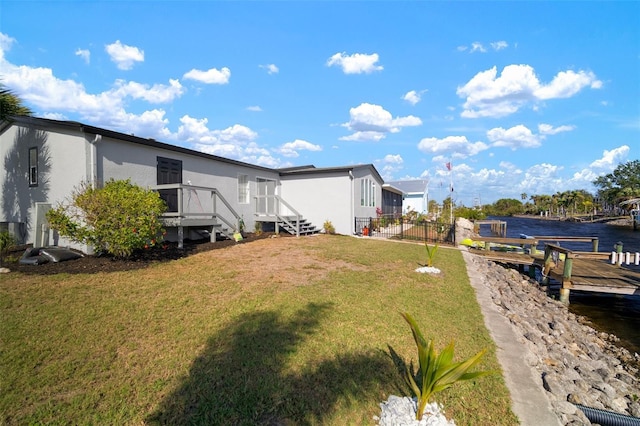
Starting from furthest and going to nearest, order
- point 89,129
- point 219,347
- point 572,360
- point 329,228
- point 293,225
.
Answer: point 329,228 → point 293,225 → point 89,129 → point 572,360 → point 219,347

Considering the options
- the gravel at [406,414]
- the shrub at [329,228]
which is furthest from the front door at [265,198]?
the gravel at [406,414]

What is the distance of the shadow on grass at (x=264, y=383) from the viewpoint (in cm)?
291

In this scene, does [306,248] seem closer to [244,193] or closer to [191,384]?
[244,193]

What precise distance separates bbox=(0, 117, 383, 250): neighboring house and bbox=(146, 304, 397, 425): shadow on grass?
6992 millimetres

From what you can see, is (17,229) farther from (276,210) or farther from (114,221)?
(276,210)

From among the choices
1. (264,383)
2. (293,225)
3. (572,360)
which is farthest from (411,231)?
(264,383)

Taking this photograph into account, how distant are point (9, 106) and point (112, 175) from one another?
150 inches

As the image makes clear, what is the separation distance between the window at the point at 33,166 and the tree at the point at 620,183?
261ft

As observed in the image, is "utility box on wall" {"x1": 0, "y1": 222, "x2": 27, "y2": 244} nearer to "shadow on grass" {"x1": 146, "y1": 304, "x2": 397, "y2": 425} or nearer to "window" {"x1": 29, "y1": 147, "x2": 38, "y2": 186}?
"window" {"x1": 29, "y1": 147, "x2": 38, "y2": 186}

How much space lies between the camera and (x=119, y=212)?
7.61m

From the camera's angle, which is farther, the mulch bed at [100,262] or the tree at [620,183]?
the tree at [620,183]

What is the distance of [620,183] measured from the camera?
67.6 metres

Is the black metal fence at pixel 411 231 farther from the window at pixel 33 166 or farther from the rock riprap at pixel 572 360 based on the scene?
the window at pixel 33 166

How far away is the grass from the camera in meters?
2.97
